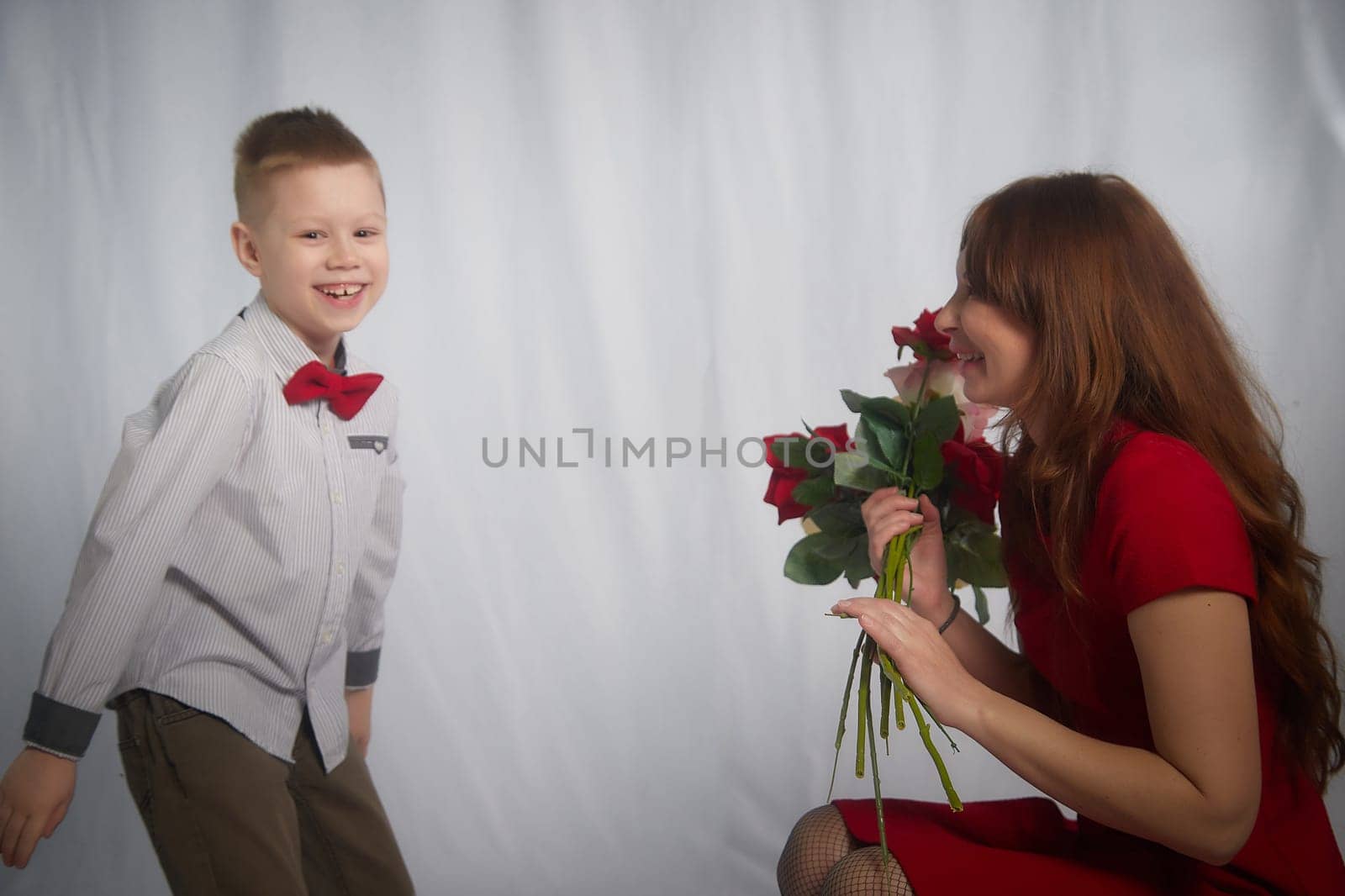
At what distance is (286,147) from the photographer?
1581 mm

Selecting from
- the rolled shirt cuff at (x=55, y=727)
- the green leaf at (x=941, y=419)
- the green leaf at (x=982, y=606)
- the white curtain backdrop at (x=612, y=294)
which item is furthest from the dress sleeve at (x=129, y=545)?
the green leaf at (x=982, y=606)

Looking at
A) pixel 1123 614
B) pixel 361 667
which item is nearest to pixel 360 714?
pixel 361 667

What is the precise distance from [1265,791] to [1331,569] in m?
1.46

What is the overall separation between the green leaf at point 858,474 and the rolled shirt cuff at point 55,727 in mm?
941

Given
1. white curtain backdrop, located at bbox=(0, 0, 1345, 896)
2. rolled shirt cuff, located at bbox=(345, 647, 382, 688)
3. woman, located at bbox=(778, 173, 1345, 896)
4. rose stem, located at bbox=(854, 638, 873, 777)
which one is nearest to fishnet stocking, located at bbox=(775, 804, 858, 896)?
woman, located at bbox=(778, 173, 1345, 896)

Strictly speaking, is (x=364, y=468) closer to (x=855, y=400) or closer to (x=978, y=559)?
(x=855, y=400)

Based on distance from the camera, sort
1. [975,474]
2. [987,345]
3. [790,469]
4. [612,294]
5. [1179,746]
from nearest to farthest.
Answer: [1179,746] < [987,345] < [975,474] < [790,469] < [612,294]

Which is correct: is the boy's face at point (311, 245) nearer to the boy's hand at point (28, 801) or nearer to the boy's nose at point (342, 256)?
the boy's nose at point (342, 256)

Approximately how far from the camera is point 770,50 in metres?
2.40

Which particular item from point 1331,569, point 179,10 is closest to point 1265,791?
point 1331,569

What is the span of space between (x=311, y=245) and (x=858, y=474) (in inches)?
31.8

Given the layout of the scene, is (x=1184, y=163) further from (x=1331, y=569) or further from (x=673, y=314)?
(x=673, y=314)

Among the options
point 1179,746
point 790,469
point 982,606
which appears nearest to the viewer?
point 1179,746

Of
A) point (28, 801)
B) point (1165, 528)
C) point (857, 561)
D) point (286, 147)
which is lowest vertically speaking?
point (28, 801)
